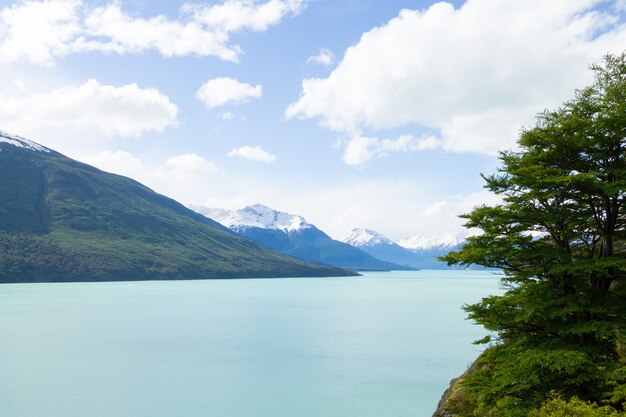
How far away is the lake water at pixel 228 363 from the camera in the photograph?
121 ft

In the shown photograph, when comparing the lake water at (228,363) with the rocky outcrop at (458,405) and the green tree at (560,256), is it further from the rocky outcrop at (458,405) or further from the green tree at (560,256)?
the rocky outcrop at (458,405)

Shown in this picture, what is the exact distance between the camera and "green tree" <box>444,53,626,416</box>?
53.8 ft

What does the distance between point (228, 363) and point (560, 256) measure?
42093 mm

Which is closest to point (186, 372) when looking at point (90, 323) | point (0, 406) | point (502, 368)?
point (0, 406)

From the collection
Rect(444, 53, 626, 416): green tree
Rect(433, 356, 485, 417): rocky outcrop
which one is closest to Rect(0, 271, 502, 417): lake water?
Rect(444, 53, 626, 416): green tree

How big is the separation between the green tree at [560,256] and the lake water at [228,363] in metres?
2.19

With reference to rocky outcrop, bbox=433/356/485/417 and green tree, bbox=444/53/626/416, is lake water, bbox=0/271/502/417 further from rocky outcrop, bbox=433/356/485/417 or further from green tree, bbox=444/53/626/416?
rocky outcrop, bbox=433/356/485/417

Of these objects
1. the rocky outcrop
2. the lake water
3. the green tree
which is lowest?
the lake water

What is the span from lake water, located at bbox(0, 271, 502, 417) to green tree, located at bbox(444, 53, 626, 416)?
2.19 meters

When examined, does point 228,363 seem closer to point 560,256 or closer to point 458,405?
point 458,405

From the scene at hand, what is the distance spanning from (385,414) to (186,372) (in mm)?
21871

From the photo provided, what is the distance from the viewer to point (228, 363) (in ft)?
172

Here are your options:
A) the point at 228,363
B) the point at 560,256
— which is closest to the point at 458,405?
the point at 560,256

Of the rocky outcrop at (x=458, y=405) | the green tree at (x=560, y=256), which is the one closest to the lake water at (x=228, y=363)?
the green tree at (x=560, y=256)
